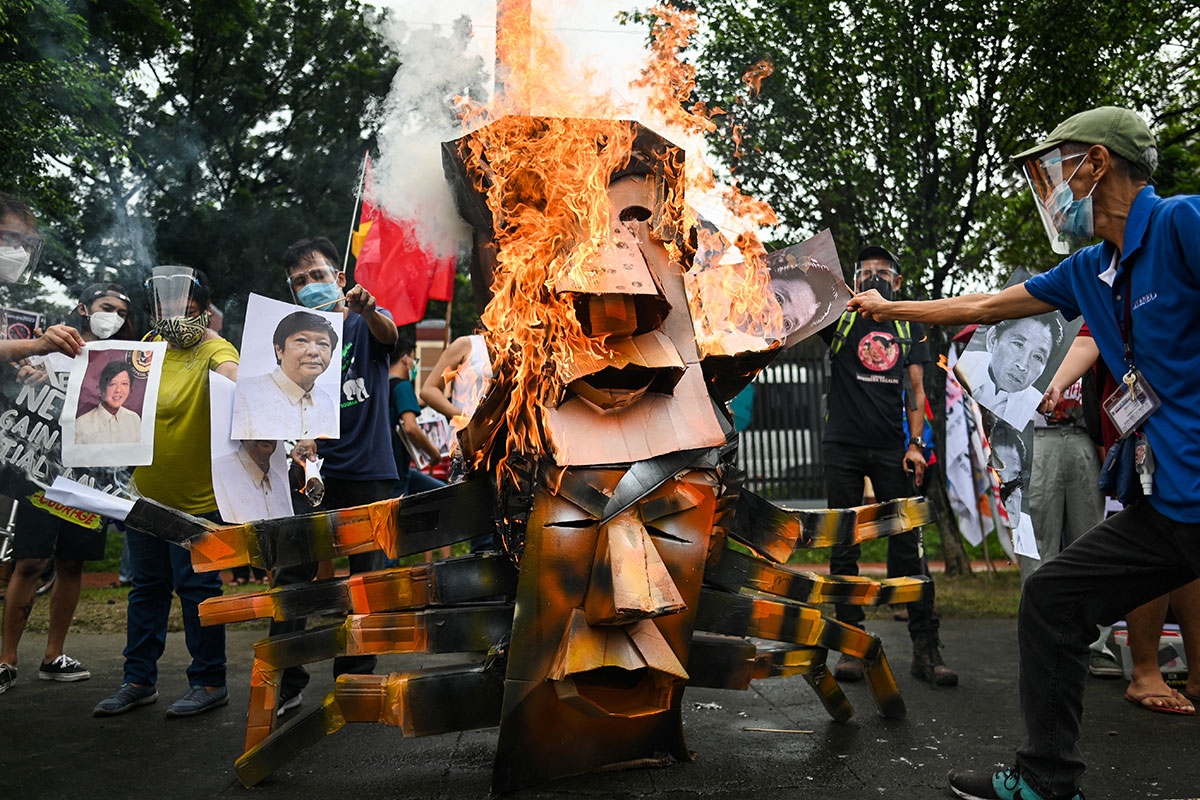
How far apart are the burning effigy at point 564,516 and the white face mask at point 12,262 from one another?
7.26ft

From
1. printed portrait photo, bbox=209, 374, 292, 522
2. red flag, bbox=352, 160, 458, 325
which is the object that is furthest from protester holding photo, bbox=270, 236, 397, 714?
red flag, bbox=352, 160, 458, 325

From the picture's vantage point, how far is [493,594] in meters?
3.84

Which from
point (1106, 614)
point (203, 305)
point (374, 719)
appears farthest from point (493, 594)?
point (203, 305)

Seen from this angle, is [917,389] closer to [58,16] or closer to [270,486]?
[270,486]

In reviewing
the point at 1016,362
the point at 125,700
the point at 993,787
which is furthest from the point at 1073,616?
the point at 125,700

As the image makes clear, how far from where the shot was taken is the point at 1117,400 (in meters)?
3.40

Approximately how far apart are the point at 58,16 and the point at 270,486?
3.92 metres

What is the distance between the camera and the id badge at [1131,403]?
10.7ft

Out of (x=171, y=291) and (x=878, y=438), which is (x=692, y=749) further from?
(x=171, y=291)

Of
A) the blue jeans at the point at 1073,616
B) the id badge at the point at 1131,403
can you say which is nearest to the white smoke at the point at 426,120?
the id badge at the point at 1131,403

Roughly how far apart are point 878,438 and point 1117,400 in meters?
2.37

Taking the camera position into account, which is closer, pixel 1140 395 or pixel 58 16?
pixel 1140 395

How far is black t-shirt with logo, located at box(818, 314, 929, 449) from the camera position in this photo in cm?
578

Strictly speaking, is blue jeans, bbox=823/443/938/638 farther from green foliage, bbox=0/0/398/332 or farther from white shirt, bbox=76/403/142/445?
green foliage, bbox=0/0/398/332
